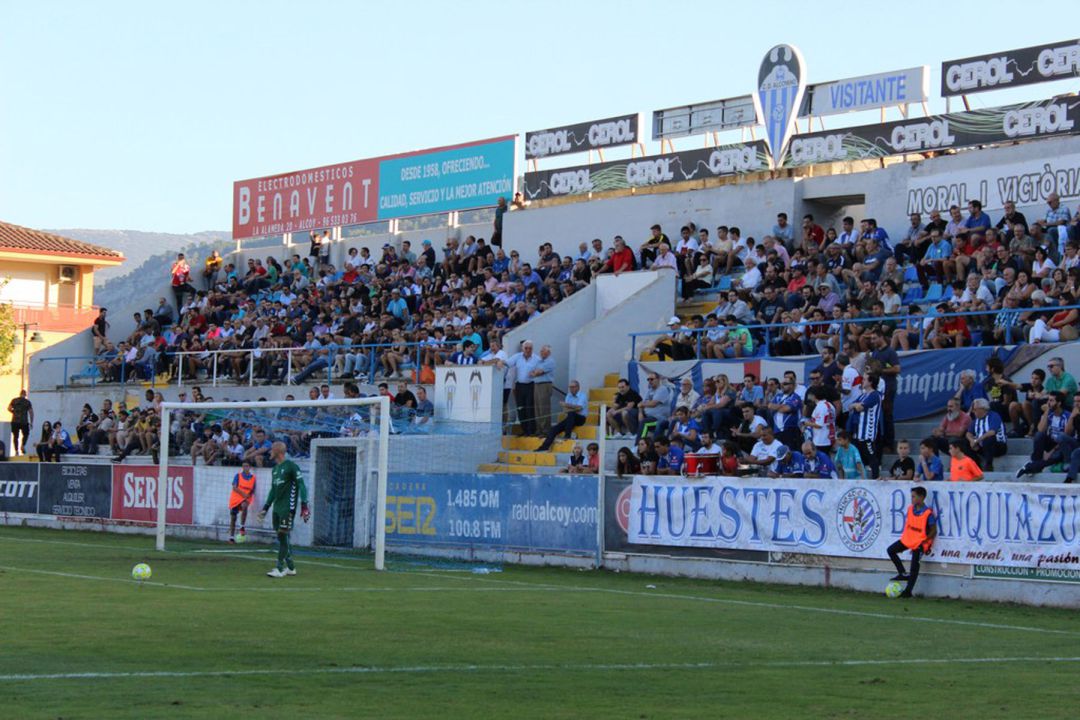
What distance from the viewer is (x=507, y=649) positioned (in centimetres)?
1331

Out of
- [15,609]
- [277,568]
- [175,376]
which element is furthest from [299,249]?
[15,609]

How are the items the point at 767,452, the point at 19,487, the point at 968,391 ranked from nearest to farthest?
the point at 968,391 → the point at 767,452 → the point at 19,487

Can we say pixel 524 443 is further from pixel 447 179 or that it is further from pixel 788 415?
pixel 447 179

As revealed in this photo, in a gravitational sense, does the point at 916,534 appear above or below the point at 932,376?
below

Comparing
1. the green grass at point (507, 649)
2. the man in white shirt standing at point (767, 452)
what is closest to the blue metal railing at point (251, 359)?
the man in white shirt standing at point (767, 452)

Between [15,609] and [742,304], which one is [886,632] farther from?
[742,304]

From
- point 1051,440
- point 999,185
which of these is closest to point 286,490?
point 1051,440

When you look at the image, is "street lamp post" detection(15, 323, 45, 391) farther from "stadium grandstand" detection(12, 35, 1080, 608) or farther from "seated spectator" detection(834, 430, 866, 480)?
"seated spectator" detection(834, 430, 866, 480)

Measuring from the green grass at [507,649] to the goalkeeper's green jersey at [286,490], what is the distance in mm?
1034

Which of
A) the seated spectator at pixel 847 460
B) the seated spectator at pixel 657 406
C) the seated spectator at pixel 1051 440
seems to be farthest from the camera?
the seated spectator at pixel 657 406

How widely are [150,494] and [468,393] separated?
7049 mm

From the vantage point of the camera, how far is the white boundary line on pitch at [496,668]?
11.0 metres

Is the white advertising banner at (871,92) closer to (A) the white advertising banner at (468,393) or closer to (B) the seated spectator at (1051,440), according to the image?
(A) the white advertising banner at (468,393)

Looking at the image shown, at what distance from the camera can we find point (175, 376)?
141 feet
